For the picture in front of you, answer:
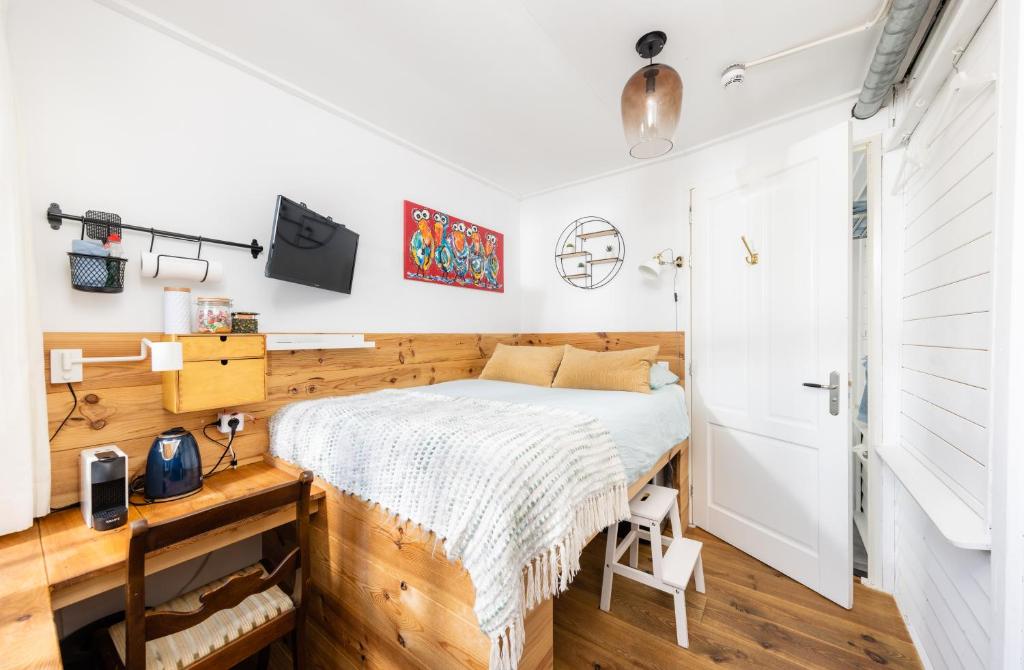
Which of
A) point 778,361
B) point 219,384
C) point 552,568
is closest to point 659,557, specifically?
point 552,568

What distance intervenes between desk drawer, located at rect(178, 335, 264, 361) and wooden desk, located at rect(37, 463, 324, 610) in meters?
→ 0.50

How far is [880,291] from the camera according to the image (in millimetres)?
1933

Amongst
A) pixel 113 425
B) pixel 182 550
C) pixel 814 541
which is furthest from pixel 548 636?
pixel 113 425

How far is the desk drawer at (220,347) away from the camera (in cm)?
145

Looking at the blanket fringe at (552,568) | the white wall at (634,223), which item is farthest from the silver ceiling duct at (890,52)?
the blanket fringe at (552,568)

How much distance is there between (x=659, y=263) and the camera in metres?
2.72

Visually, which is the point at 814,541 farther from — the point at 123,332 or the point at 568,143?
the point at 123,332

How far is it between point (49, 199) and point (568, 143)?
2.43 meters

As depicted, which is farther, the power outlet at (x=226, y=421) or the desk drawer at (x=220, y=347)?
the power outlet at (x=226, y=421)

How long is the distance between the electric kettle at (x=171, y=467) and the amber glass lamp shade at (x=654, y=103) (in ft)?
6.61

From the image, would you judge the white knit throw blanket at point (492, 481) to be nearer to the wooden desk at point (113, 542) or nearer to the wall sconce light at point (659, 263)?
the wooden desk at point (113, 542)

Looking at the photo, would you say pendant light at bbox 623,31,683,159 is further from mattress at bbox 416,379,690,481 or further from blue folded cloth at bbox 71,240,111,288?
blue folded cloth at bbox 71,240,111,288

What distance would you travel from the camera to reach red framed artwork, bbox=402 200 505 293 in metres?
2.59

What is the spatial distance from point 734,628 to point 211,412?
2367mm
